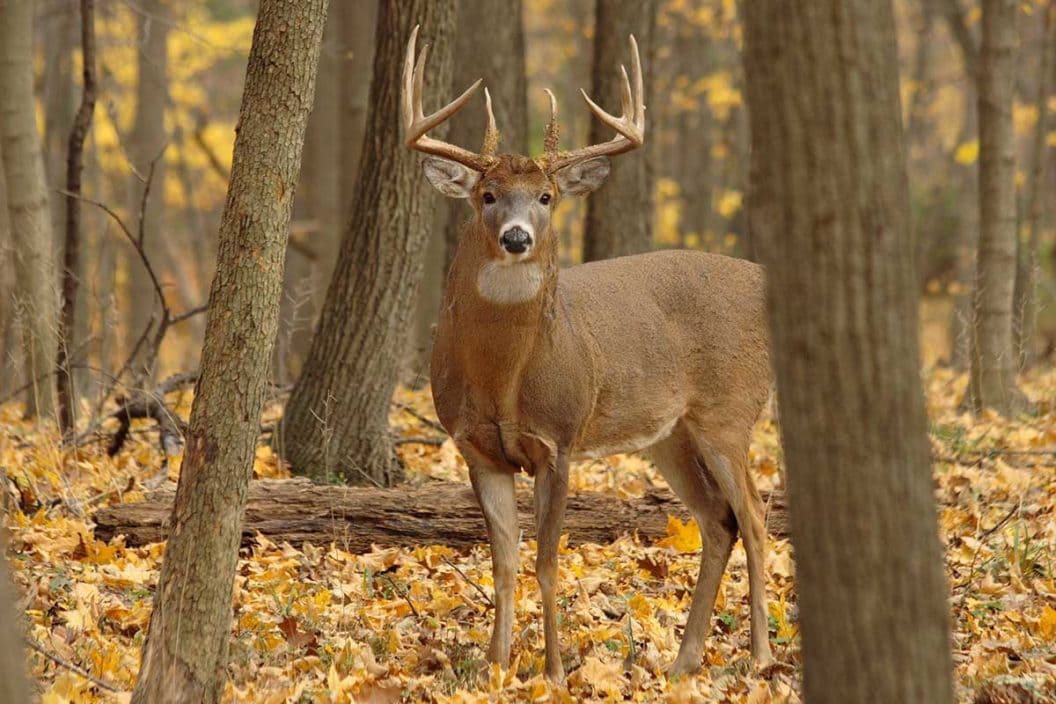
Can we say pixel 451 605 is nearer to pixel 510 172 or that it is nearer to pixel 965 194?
pixel 510 172

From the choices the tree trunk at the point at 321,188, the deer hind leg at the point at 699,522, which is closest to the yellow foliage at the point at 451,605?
the deer hind leg at the point at 699,522

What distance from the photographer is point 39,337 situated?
885 cm

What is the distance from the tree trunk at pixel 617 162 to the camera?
1157 cm

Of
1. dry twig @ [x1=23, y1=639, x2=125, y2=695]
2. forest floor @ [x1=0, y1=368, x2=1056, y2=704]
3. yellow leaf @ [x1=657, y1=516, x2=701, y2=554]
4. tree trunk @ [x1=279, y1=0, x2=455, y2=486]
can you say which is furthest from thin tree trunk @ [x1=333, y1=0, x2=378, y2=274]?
dry twig @ [x1=23, y1=639, x2=125, y2=695]

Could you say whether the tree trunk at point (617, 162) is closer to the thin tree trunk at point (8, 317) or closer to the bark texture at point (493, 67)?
the bark texture at point (493, 67)

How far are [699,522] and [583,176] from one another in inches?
68.2

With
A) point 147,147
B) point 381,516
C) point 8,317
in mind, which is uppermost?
point 147,147

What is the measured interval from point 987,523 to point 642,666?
2.65 metres

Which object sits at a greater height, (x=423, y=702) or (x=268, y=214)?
(x=268, y=214)

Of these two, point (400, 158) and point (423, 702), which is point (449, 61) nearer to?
point (400, 158)

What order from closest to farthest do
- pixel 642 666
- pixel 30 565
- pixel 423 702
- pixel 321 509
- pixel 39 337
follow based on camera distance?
pixel 423 702 < pixel 642 666 < pixel 30 565 < pixel 321 509 < pixel 39 337

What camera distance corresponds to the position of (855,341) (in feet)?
11.1

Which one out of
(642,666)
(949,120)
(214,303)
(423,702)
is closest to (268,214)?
(214,303)

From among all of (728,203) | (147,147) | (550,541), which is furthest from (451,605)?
(728,203)
